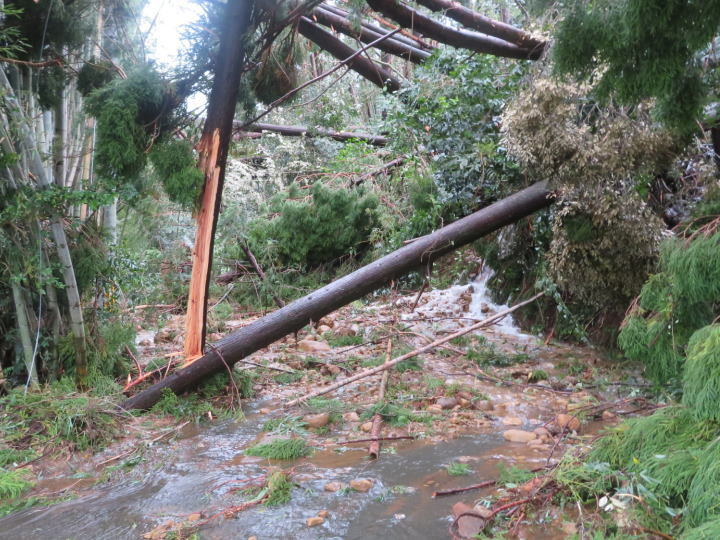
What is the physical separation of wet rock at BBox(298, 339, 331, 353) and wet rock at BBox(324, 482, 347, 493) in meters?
3.67

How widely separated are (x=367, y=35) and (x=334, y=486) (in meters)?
5.96

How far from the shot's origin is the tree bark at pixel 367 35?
261 inches

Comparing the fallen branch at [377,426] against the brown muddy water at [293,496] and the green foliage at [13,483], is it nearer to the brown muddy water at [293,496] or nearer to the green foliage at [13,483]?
the brown muddy water at [293,496]

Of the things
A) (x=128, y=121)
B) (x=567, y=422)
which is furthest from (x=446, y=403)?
(x=128, y=121)

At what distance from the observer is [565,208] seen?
5.68m

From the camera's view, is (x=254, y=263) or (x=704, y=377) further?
(x=254, y=263)

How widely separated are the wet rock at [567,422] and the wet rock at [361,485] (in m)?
1.65

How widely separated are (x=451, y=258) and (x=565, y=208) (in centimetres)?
469

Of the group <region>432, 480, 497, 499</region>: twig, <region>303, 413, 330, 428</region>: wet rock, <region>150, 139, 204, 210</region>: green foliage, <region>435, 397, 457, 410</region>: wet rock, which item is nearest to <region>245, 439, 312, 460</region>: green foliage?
<region>303, 413, 330, 428</region>: wet rock

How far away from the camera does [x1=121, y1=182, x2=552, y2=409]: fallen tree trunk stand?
5.41 metres

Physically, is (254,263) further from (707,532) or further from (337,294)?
(707,532)

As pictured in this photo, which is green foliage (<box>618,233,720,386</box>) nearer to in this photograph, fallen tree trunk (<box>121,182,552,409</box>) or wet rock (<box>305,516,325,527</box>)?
wet rock (<box>305,516,325,527</box>)

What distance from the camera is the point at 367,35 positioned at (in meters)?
7.55

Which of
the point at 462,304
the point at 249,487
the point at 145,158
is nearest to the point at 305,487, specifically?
the point at 249,487
